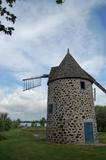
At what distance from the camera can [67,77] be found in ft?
98.2

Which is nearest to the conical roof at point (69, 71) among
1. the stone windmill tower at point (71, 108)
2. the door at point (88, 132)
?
the stone windmill tower at point (71, 108)

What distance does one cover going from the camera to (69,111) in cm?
2903

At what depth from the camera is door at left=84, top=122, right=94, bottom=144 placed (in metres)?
29.0

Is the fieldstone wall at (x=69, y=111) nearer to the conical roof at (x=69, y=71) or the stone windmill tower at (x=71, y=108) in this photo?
the stone windmill tower at (x=71, y=108)

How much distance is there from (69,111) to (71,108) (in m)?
0.35

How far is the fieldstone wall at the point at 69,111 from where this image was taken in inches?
1128

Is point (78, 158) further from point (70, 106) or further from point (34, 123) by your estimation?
point (34, 123)

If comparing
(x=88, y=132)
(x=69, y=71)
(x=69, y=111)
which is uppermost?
(x=69, y=71)

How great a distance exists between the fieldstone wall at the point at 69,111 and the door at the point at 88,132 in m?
0.41

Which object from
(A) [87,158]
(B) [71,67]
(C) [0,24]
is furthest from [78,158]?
(B) [71,67]

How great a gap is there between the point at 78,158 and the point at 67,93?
439 inches

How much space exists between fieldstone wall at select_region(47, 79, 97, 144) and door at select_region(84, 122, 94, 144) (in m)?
0.41

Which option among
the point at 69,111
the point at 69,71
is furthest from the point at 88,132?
the point at 69,71

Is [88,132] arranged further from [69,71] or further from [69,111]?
[69,71]
